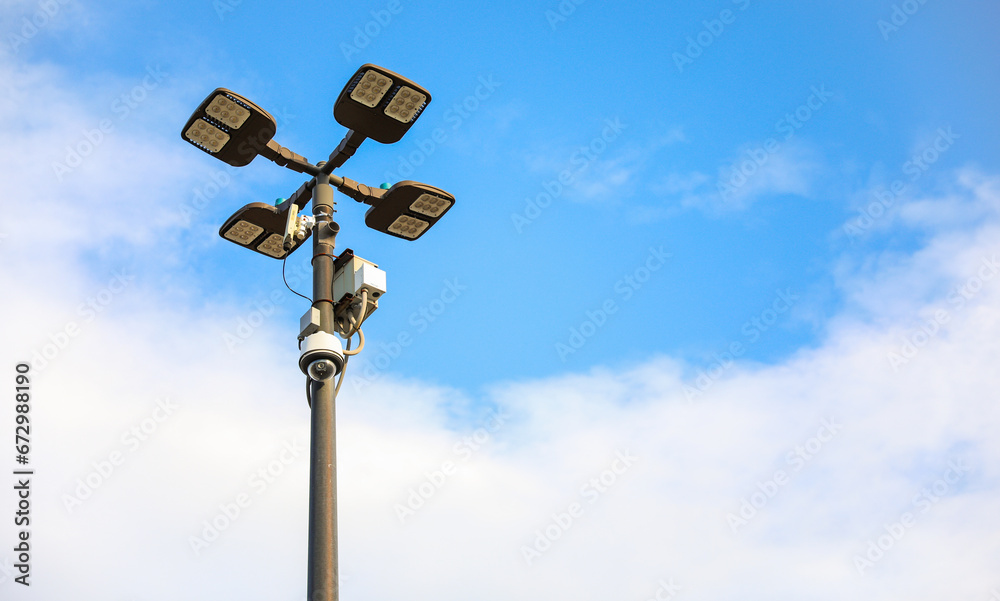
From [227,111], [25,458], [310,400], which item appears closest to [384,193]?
[227,111]

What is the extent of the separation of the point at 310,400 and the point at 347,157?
1891mm

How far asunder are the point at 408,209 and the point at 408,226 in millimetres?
222

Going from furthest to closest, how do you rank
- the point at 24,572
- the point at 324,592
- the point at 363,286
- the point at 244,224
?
1. the point at 24,572
2. the point at 244,224
3. the point at 363,286
4. the point at 324,592

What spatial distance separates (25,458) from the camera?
902 centimetres

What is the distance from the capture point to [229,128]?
615 centimetres

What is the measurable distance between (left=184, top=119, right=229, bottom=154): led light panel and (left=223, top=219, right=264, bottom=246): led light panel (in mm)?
618

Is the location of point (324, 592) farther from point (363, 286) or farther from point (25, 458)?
point (25, 458)

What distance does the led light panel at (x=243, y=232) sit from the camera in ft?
21.8

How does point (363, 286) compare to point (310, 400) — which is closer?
point (310, 400)

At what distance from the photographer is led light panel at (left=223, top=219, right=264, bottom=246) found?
6.64 metres

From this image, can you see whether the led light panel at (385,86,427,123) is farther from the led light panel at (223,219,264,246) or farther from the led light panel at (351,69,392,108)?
the led light panel at (223,219,264,246)

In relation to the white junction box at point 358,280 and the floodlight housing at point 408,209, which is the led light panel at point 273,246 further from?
the white junction box at point 358,280

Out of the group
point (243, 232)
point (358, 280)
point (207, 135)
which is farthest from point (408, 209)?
point (207, 135)

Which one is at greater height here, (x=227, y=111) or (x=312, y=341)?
(x=227, y=111)
